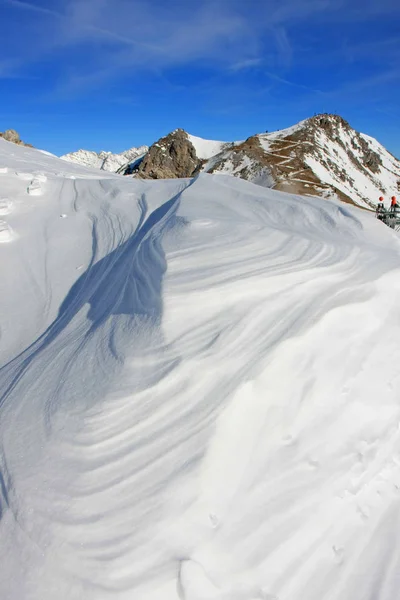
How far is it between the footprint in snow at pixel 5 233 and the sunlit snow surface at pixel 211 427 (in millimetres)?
1899

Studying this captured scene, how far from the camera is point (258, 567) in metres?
2.15

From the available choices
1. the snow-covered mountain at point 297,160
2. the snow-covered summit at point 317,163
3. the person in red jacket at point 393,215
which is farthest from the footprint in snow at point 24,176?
the snow-covered mountain at point 297,160

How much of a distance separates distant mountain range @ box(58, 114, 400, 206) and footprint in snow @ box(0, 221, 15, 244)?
36.7 meters

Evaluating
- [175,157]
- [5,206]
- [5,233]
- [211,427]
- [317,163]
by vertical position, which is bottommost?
[211,427]

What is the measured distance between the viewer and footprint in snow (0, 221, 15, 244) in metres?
5.50

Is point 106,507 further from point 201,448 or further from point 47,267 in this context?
point 47,267

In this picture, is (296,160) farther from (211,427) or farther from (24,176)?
(211,427)

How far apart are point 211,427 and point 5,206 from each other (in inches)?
220

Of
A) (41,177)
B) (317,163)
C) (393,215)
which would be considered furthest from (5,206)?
(317,163)

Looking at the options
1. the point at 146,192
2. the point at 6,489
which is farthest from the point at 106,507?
the point at 146,192

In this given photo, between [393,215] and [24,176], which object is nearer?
[24,176]

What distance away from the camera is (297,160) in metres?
52.8

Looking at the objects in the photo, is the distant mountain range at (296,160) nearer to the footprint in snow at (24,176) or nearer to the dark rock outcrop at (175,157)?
the dark rock outcrop at (175,157)

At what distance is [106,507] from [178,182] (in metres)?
6.08
